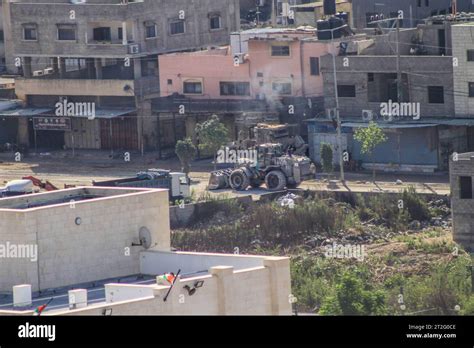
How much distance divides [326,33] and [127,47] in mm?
9645

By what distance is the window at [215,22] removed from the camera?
6506cm

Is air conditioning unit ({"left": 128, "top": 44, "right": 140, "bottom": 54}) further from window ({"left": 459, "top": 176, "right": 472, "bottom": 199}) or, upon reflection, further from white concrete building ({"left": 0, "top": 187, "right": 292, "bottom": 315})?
white concrete building ({"left": 0, "top": 187, "right": 292, "bottom": 315})

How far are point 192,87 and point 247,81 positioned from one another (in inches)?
90.7

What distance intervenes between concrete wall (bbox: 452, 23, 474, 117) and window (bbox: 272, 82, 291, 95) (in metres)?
7.43

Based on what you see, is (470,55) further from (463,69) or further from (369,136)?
(369,136)

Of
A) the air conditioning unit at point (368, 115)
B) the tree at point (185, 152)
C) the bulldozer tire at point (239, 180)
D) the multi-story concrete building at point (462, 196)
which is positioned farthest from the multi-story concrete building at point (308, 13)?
the multi-story concrete building at point (462, 196)

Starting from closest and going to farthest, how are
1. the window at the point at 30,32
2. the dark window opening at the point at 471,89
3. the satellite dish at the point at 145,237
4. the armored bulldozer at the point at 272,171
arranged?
1. the satellite dish at the point at 145,237
2. the armored bulldozer at the point at 272,171
3. the dark window opening at the point at 471,89
4. the window at the point at 30,32

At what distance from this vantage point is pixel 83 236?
24.7 meters

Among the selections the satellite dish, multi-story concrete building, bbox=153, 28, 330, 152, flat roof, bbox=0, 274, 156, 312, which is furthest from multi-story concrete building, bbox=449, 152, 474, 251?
flat roof, bbox=0, 274, 156, 312

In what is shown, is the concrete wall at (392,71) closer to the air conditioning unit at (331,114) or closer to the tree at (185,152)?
the air conditioning unit at (331,114)

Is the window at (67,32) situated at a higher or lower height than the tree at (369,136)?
higher

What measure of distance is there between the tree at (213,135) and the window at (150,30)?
28.7ft

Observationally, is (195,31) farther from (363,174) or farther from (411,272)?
(411,272)

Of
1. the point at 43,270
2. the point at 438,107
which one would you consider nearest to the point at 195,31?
the point at 438,107
